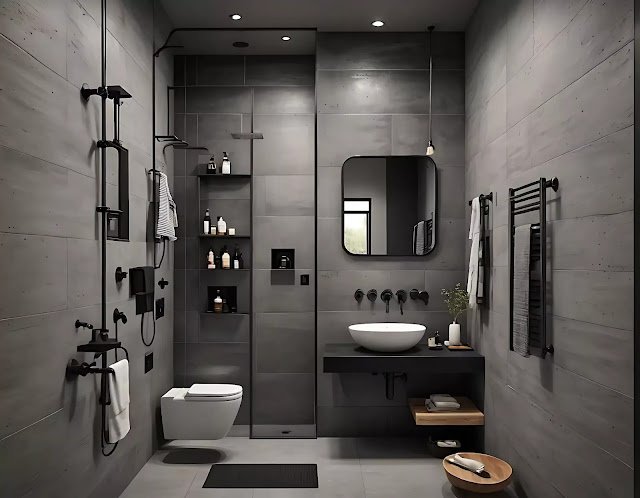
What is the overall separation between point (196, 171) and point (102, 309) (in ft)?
6.69

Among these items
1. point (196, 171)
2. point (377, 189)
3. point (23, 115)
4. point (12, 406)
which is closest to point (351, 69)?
point (377, 189)

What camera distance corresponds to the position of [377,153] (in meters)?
4.50

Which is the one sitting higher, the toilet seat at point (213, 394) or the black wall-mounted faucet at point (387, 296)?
the black wall-mounted faucet at point (387, 296)

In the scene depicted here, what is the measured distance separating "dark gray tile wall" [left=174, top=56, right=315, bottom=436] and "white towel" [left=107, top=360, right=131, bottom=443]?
167 centimetres

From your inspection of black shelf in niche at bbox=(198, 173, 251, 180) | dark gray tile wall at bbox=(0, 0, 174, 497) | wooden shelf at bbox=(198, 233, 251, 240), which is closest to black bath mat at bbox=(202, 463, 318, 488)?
dark gray tile wall at bbox=(0, 0, 174, 497)

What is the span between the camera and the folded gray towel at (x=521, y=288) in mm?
2889

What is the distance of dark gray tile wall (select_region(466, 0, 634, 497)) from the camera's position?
2127 millimetres

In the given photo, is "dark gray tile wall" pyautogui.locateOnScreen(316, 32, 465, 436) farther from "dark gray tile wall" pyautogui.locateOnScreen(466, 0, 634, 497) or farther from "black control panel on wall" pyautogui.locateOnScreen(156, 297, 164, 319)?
"black control panel on wall" pyautogui.locateOnScreen(156, 297, 164, 319)

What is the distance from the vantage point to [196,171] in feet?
15.6

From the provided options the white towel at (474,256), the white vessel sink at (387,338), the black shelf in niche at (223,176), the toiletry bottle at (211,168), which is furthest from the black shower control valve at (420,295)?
the toiletry bottle at (211,168)

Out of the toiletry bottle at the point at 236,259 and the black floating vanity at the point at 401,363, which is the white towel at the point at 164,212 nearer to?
the toiletry bottle at the point at 236,259

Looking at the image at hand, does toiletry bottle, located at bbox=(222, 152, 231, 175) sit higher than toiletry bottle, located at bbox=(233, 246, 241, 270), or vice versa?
toiletry bottle, located at bbox=(222, 152, 231, 175)

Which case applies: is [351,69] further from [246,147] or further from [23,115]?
[23,115]

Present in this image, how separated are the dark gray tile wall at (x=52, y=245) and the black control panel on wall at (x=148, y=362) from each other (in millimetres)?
428
